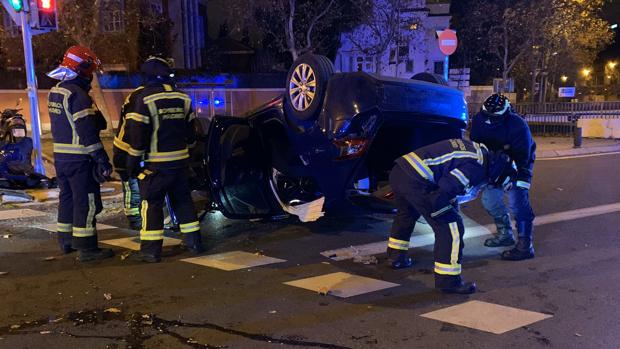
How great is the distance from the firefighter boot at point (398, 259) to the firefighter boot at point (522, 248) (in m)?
1.02

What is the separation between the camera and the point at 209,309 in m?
3.99

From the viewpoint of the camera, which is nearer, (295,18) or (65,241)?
(65,241)

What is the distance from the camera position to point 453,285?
425cm

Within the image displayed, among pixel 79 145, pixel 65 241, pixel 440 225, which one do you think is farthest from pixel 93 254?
pixel 440 225

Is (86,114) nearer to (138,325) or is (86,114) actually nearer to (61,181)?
(61,181)

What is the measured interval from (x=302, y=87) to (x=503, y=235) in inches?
104

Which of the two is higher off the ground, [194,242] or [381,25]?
[381,25]

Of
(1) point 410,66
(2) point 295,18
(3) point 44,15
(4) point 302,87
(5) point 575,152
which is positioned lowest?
(5) point 575,152

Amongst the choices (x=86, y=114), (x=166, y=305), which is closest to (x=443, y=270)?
(x=166, y=305)

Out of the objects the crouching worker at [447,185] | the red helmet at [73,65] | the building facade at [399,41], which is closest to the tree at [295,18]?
the building facade at [399,41]

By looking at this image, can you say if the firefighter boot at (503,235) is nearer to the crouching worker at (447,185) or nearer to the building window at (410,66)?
the crouching worker at (447,185)

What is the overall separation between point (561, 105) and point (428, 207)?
1887cm

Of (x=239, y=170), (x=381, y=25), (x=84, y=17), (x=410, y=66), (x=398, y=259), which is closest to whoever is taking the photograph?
(x=398, y=259)

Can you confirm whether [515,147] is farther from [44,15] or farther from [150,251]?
[44,15]
